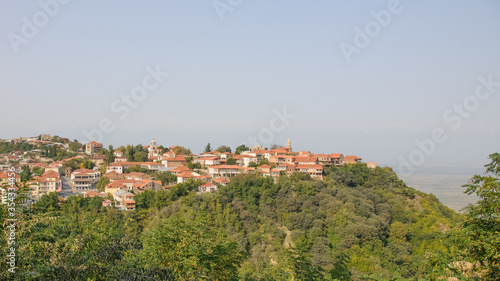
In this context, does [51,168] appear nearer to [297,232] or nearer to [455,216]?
[297,232]

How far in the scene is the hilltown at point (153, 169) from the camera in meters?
32.7

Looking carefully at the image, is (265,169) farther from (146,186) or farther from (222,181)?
(146,186)

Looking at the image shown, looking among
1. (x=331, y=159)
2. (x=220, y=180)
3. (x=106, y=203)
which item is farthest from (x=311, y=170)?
(x=106, y=203)

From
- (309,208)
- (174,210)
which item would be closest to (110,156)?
(174,210)

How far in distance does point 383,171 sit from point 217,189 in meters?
16.6

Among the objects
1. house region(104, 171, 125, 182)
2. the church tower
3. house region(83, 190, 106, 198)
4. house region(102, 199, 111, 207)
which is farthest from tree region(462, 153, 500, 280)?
the church tower

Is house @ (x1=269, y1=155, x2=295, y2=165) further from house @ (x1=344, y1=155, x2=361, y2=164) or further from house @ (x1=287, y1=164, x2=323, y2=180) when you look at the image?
house @ (x1=344, y1=155, x2=361, y2=164)

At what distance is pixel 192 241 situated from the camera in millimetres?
6242

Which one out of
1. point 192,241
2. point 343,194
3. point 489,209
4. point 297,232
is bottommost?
point 297,232

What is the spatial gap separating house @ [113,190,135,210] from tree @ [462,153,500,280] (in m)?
28.3

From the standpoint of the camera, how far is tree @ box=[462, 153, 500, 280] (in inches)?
185

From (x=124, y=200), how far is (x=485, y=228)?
1152 inches

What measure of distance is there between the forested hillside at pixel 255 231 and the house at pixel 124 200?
0.71 metres

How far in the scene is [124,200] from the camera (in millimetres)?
30453
